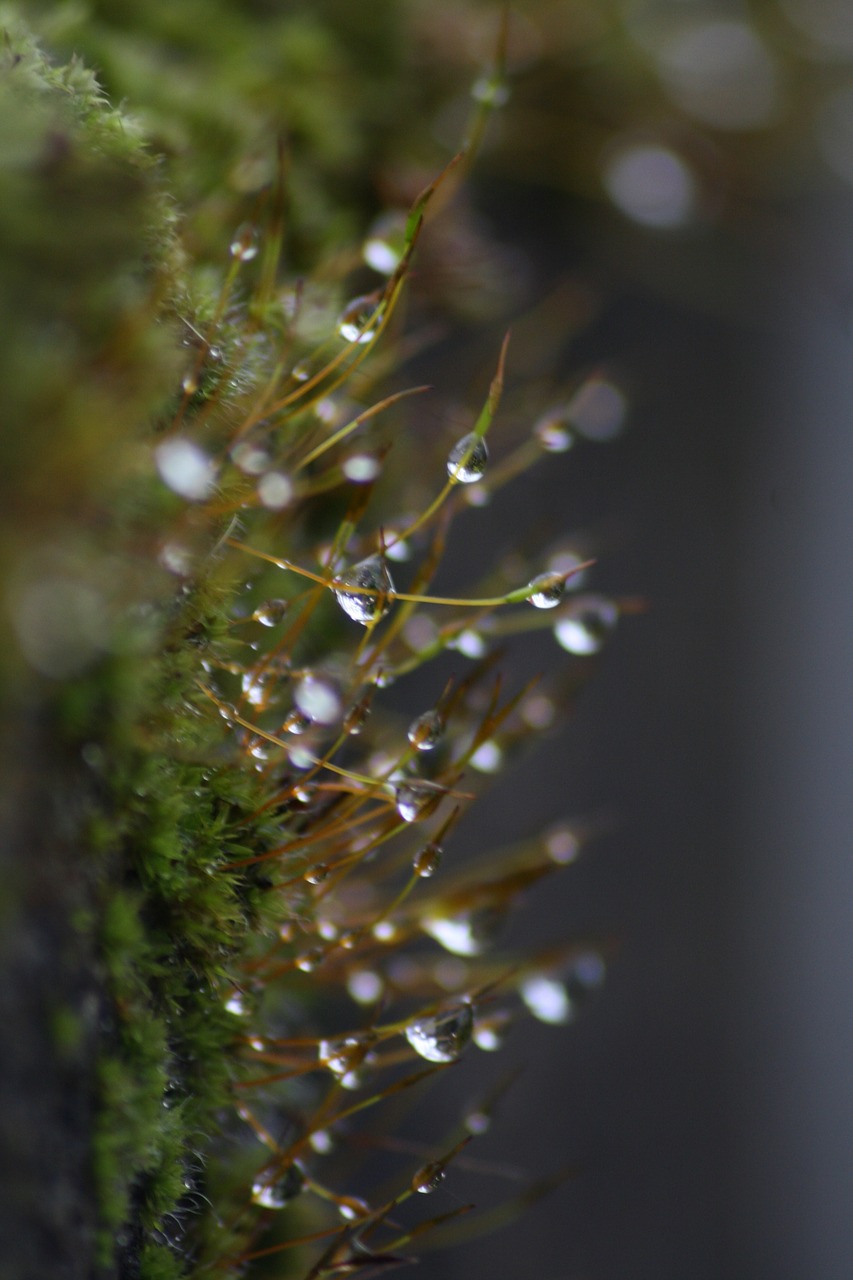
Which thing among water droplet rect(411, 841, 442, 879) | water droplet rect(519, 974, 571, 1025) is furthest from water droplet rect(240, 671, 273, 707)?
water droplet rect(519, 974, 571, 1025)

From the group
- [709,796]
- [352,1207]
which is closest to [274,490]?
[352,1207]

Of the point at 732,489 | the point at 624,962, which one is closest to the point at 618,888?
the point at 624,962

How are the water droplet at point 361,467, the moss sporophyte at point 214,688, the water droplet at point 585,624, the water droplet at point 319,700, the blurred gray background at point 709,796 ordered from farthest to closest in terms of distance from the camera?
1. the blurred gray background at point 709,796
2. the water droplet at point 585,624
3. the water droplet at point 361,467
4. the water droplet at point 319,700
5. the moss sporophyte at point 214,688

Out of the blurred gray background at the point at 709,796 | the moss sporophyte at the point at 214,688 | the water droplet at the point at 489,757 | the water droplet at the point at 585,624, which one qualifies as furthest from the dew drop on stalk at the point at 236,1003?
the blurred gray background at the point at 709,796

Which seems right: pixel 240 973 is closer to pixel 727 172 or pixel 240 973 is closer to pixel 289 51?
pixel 289 51

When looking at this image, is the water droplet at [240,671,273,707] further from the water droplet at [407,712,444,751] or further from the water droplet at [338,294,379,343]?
the water droplet at [338,294,379,343]

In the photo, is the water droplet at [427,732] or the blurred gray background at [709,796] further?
the blurred gray background at [709,796]

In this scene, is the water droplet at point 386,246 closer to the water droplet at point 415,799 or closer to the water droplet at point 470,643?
the water droplet at point 470,643

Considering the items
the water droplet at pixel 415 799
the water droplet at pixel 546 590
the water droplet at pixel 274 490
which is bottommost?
the water droplet at pixel 415 799
